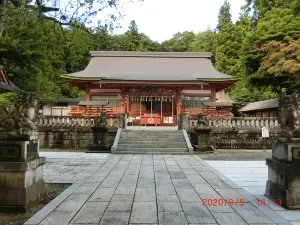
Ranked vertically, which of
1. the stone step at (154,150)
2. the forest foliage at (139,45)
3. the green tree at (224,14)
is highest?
the green tree at (224,14)

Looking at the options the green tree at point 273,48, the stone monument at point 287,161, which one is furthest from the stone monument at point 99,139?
the green tree at point 273,48

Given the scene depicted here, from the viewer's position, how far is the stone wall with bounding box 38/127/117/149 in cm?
1577

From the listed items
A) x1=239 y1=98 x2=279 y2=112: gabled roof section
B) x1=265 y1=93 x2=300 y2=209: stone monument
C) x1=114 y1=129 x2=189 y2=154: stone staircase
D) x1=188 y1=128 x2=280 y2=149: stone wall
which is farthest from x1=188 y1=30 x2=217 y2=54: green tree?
x1=265 y1=93 x2=300 y2=209: stone monument

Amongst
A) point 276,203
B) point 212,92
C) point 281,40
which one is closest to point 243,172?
point 276,203

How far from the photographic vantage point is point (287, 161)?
450cm

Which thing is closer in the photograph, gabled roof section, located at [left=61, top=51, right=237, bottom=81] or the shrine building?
the shrine building

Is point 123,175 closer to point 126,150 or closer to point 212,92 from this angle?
point 126,150

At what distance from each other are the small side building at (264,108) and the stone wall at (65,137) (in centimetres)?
1838

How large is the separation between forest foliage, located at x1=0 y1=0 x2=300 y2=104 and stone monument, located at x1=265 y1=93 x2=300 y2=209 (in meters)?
5.80

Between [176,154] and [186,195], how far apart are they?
7514 millimetres

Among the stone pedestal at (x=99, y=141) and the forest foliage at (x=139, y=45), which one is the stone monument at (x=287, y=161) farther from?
the stone pedestal at (x=99, y=141)

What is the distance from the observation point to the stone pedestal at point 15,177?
4.31 metres
